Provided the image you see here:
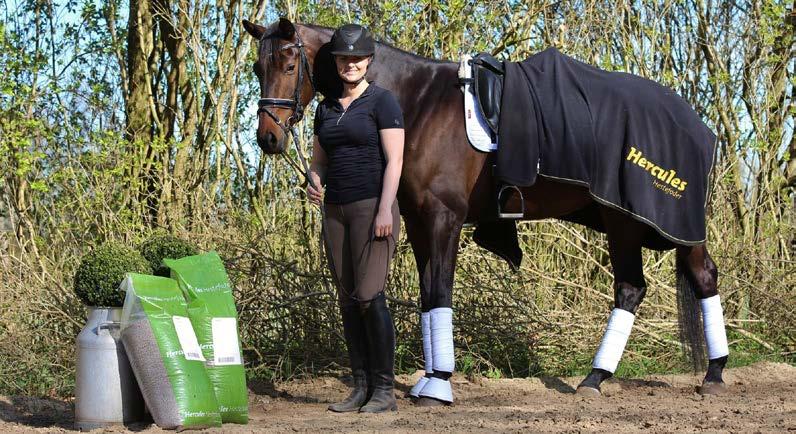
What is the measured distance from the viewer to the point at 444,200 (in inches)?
212

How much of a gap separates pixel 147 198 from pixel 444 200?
142 inches

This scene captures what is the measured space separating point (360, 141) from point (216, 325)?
111 cm

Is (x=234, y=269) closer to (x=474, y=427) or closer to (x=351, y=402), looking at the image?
(x=351, y=402)

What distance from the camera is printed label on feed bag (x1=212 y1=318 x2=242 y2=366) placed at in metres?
4.74

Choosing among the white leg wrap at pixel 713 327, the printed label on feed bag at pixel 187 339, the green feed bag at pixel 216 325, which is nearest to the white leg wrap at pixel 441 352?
the green feed bag at pixel 216 325

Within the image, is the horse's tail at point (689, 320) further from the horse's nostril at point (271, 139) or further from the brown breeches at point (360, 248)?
the horse's nostril at point (271, 139)

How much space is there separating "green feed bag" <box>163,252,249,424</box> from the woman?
1.93 feet

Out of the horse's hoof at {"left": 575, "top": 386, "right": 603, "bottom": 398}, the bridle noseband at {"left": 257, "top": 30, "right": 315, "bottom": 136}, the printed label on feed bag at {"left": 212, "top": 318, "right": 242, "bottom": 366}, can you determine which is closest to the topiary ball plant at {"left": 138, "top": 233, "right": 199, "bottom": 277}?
the printed label on feed bag at {"left": 212, "top": 318, "right": 242, "bottom": 366}

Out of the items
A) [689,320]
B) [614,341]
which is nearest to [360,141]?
[614,341]

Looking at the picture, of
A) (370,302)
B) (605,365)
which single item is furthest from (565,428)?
(605,365)

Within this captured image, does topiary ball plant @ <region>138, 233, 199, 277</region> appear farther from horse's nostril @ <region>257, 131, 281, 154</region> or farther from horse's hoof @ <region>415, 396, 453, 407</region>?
horse's hoof @ <region>415, 396, 453, 407</region>

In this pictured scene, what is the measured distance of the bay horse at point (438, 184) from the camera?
5242 millimetres

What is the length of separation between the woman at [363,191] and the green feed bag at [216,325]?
1.93 feet

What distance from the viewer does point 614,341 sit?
233 inches
